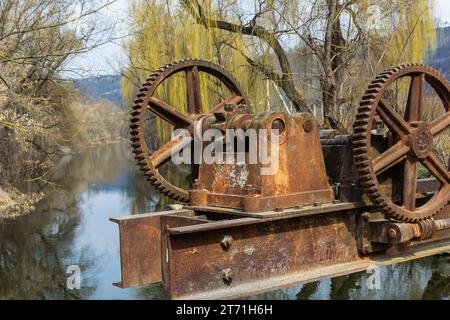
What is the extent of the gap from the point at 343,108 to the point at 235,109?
7.27m

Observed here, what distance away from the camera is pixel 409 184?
184 inches

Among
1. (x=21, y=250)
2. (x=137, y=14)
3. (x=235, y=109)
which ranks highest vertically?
(x=137, y=14)

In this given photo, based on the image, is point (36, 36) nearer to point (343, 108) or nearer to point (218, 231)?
point (343, 108)

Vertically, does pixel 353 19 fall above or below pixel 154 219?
above

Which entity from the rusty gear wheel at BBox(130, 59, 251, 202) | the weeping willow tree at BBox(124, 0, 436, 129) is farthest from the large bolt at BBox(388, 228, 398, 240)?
the weeping willow tree at BBox(124, 0, 436, 129)

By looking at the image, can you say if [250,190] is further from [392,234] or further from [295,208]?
[392,234]

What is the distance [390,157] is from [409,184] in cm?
30

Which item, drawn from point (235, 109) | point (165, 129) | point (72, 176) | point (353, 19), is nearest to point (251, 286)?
point (235, 109)

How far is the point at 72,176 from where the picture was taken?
2658 cm

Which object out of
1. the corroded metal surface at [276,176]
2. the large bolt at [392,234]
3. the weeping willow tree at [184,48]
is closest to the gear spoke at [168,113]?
the corroded metal surface at [276,176]

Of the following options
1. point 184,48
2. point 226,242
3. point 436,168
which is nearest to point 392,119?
point 436,168

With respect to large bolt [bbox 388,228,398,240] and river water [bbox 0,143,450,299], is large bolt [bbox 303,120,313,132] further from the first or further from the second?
river water [bbox 0,143,450,299]

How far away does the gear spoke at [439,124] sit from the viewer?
4.89 metres

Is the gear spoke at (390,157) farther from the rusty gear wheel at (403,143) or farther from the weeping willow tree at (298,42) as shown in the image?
the weeping willow tree at (298,42)
